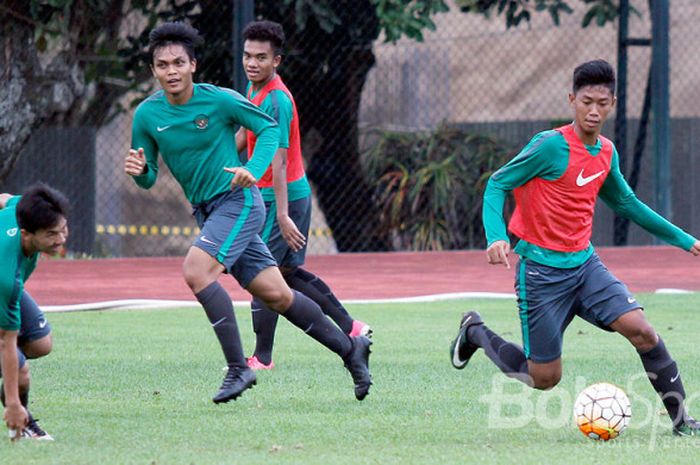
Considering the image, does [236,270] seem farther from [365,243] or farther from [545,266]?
[365,243]

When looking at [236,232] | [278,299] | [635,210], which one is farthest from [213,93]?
[635,210]

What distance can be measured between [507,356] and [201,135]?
1793mm

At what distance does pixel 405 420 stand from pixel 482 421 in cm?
33

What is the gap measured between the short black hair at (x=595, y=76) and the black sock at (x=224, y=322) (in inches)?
74.6

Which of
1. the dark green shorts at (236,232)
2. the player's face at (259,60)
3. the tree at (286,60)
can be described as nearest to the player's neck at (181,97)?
the dark green shorts at (236,232)

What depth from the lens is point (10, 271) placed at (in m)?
5.41

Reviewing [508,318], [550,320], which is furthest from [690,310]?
[550,320]

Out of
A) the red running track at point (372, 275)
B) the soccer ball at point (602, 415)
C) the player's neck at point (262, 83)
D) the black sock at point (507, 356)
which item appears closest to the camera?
the soccer ball at point (602, 415)

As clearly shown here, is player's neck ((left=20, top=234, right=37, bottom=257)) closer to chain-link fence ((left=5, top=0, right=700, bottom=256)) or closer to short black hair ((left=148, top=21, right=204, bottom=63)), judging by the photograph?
short black hair ((left=148, top=21, right=204, bottom=63))

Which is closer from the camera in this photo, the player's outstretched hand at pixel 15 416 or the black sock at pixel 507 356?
the player's outstretched hand at pixel 15 416

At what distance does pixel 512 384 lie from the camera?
7.38m

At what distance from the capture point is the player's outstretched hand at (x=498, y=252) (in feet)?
20.1

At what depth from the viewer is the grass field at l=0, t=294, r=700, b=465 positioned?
17.9ft

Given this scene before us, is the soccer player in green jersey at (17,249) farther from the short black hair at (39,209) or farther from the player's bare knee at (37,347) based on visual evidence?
the player's bare knee at (37,347)
